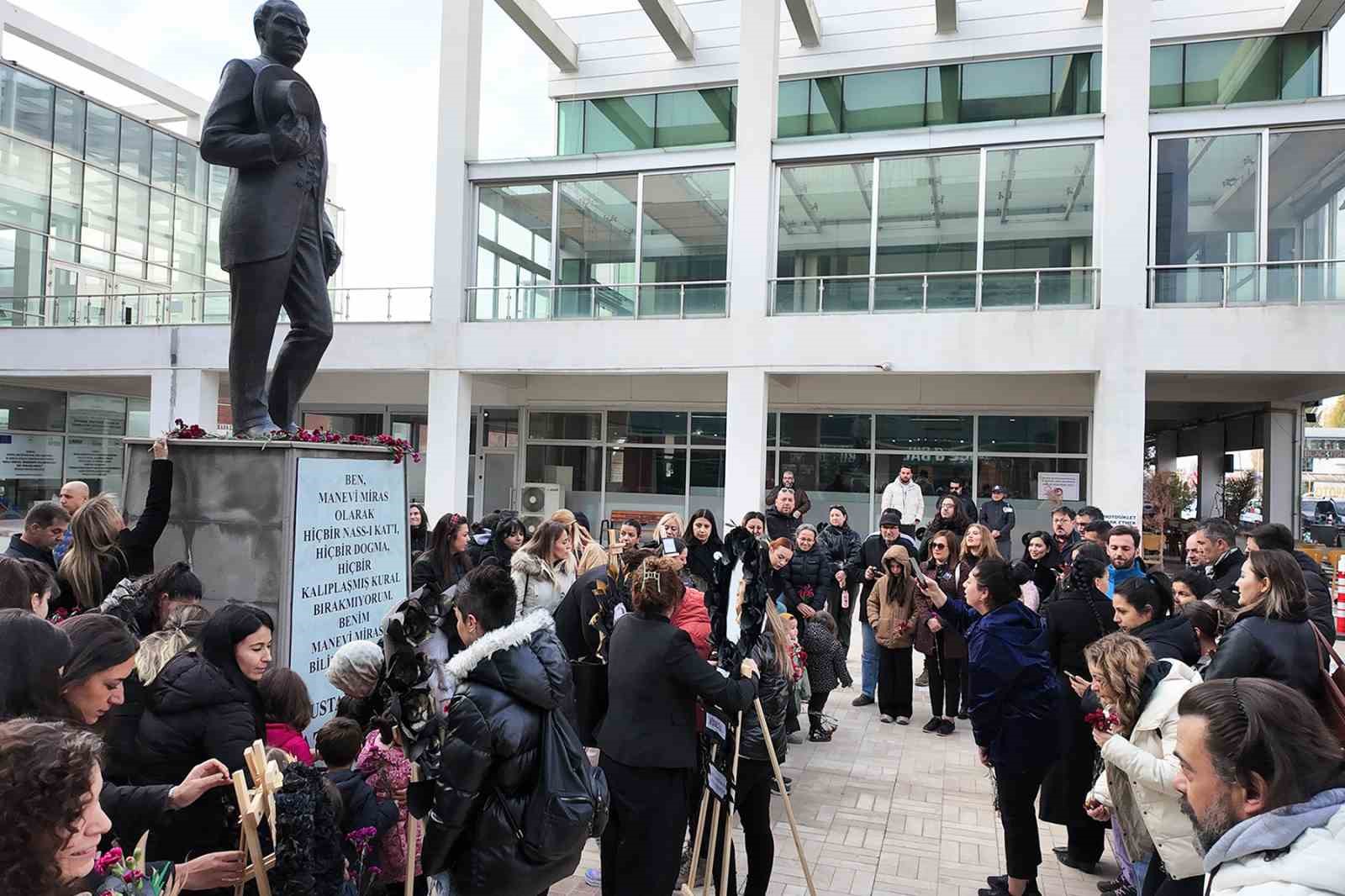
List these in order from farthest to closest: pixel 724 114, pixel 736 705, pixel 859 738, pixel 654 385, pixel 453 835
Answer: pixel 724 114
pixel 654 385
pixel 859 738
pixel 736 705
pixel 453 835

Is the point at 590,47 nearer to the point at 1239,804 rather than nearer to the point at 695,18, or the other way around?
the point at 695,18

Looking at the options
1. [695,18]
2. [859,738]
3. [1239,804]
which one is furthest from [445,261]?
[1239,804]

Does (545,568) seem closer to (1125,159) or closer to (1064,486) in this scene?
(1125,159)

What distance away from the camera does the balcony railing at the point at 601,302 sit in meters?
15.1

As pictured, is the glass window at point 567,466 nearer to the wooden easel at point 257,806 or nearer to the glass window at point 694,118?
the glass window at point 694,118

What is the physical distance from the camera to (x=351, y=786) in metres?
2.78

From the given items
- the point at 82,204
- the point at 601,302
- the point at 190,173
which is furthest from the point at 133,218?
the point at 601,302

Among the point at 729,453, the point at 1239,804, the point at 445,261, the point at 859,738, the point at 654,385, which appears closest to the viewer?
the point at 1239,804

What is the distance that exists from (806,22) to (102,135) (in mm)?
19897

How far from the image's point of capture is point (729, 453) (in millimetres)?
14781

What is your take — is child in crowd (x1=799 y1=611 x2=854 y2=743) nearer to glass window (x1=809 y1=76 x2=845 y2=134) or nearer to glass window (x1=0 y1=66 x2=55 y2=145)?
glass window (x1=809 y1=76 x2=845 y2=134)

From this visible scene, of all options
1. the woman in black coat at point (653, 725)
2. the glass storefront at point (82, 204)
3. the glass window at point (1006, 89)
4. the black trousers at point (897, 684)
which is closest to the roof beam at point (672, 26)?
the glass window at point (1006, 89)

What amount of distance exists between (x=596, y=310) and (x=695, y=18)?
8.93 meters

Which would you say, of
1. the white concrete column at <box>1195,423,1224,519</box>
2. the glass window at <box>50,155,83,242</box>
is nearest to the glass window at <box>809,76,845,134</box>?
the white concrete column at <box>1195,423,1224,519</box>
